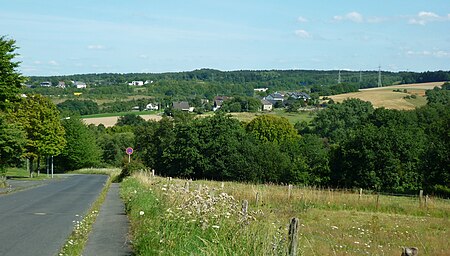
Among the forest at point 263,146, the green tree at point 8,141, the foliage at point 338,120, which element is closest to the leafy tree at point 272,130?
A: the forest at point 263,146

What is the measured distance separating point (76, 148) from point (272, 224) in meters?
86.9

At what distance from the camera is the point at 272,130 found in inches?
3986

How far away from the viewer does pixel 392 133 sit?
65.2 metres

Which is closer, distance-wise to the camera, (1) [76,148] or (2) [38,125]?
(2) [38,125]

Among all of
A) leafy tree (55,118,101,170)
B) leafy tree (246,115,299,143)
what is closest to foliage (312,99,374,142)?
leafy tree (246,115,299,143)

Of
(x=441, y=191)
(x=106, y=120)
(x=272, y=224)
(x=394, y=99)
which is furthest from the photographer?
(x=106, y=120)

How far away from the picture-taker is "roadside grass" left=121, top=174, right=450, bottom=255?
9000 millimetres

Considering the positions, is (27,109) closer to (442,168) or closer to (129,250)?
(442,168)

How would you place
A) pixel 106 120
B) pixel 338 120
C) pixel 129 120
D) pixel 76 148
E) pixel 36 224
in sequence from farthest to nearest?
pixel 106 120, pixel 129 120, pixel 338 120, pixel 76 148, pixel 36 224

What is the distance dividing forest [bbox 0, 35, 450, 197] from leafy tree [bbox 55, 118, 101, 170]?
17 centimetres

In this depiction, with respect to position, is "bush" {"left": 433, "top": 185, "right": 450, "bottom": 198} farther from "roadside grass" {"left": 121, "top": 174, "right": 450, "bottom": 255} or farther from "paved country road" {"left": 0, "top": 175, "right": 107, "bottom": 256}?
"paved country road" {"left": 0, "top": 175, "right": 107, "bottom": 256}

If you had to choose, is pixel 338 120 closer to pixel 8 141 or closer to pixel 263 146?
pixel 263 146

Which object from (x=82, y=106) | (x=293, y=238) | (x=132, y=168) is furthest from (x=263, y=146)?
(x=82, y=106)

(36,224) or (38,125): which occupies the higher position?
(36,224)
